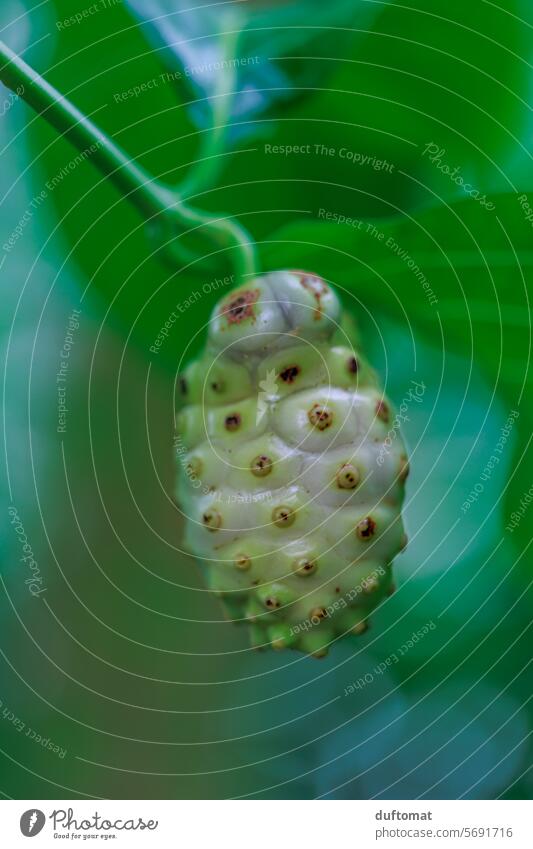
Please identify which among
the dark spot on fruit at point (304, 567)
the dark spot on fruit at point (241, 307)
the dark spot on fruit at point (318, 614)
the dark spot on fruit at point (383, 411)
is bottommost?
the dark spot on fruit at point (318, 614)

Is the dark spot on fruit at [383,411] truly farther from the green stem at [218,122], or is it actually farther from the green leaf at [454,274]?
the green stem at [218,122]

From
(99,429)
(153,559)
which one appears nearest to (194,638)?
(153,559)

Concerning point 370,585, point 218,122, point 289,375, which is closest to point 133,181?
point 218,122

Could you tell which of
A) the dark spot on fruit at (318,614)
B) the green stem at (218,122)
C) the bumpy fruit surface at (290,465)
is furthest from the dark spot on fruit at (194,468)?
the green stem at (218,122)

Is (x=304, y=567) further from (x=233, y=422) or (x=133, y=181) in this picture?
(x=133, y=181)
